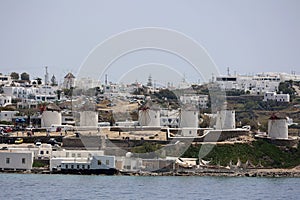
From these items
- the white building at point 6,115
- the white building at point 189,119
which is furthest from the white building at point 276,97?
the white building at point 6,115

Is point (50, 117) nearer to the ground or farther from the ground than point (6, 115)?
nearer to the ground

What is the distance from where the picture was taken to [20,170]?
47.8m

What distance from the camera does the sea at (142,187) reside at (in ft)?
118

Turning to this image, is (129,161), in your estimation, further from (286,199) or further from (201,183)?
(286,199)

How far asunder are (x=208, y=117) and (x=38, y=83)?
36279mm

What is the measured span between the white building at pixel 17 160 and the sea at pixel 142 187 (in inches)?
84.5

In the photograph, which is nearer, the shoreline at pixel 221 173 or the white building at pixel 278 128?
the shoreline at pixel 221 173

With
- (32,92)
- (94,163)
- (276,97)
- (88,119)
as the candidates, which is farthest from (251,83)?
(94,163)

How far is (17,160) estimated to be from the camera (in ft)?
157

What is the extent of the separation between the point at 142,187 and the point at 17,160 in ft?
35.9

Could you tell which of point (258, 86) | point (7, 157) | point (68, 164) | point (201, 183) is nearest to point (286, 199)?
point (201, 183)

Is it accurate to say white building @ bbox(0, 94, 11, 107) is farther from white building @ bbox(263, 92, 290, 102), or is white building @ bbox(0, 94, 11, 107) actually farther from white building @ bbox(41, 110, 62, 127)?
white building @ bbox(263, 92, 290, 102)

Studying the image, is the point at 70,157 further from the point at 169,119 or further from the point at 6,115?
the point at 6,115

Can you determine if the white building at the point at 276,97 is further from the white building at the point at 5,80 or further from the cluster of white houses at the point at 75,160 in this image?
the cluster of white houses at the point at 75,160
